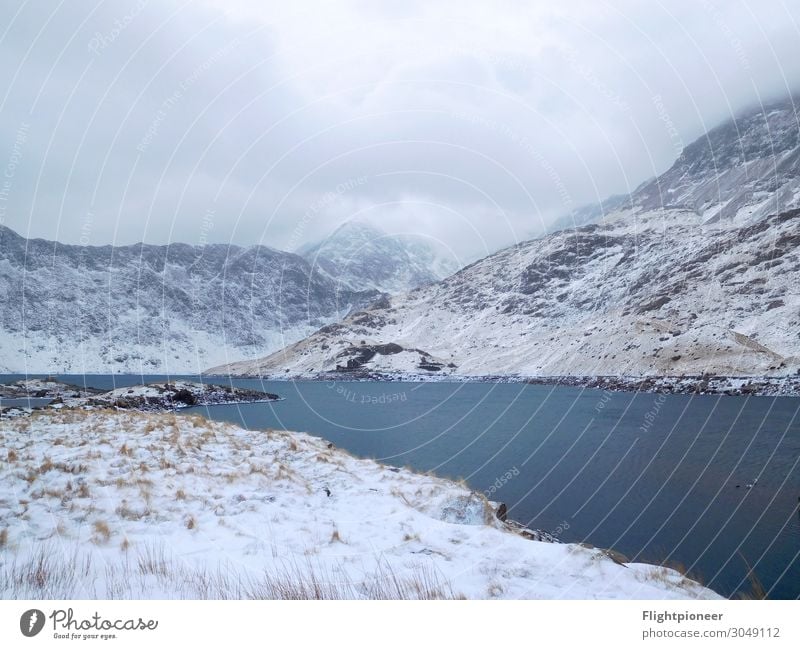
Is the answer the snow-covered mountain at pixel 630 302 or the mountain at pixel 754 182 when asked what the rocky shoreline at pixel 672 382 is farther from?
the mountain at pixel 754 182

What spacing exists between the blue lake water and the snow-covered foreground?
8267 millimetres

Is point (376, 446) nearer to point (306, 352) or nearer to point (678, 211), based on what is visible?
point (306, 352)

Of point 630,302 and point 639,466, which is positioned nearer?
point 639,466

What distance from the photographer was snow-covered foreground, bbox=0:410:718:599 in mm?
5797

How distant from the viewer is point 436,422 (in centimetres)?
4472

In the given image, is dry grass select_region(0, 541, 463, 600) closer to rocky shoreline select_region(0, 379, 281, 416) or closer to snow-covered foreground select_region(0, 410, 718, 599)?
snow-covered foreground select_region(0, 410, 718, 599)

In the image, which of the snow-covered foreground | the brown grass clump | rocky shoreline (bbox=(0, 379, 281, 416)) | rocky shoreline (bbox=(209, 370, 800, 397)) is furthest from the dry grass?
rocky shoreline (bbox=(209, 370, 800, 397))

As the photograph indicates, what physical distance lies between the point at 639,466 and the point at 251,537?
25062 millimetres

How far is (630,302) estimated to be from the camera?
110250mm

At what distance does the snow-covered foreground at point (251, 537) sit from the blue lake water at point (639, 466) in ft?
27.1

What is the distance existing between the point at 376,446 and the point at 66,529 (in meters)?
27.1

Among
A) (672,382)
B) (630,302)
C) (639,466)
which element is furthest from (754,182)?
(639,466)

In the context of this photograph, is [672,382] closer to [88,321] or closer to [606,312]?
[606,312]
